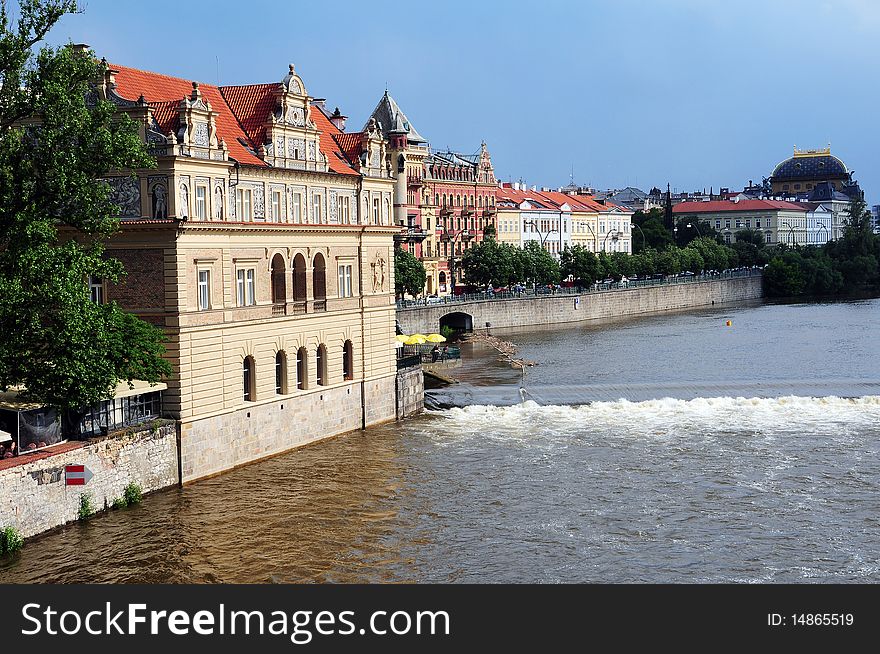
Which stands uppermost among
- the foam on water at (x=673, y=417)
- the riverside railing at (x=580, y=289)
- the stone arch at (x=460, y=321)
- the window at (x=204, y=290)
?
the window at (x=204, y=290)

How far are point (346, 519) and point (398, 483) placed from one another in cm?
484

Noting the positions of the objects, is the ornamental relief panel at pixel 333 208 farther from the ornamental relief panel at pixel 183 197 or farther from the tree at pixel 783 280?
the tree at pixel 783 280

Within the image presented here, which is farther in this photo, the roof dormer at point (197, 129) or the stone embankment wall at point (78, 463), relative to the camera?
the roof dormer at point (197, 129)

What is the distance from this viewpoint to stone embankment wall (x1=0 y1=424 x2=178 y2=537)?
110ft

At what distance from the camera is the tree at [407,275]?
99.7 m

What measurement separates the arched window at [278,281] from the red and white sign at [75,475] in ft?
41.1

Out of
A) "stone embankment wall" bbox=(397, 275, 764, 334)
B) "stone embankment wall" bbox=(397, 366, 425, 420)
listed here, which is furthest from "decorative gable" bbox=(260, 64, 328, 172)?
"stone embankment wall" bbox=(397, 275, 764, 334)

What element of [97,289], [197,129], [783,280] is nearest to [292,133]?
[197,129]

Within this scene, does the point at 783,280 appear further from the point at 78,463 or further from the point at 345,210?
the point at 78,463

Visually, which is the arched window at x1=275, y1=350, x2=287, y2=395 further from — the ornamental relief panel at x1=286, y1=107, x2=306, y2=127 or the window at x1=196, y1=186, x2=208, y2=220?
the ornamental relief panel at x1=286, y1=107, x2=306, y2=127

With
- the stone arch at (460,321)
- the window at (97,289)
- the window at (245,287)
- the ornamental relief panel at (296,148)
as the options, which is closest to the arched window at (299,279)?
the window at (245,287)

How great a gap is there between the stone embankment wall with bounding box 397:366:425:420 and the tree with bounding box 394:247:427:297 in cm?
4256

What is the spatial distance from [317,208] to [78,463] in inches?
658

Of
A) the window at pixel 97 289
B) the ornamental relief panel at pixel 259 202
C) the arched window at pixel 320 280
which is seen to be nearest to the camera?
the window at pixel 97 289
